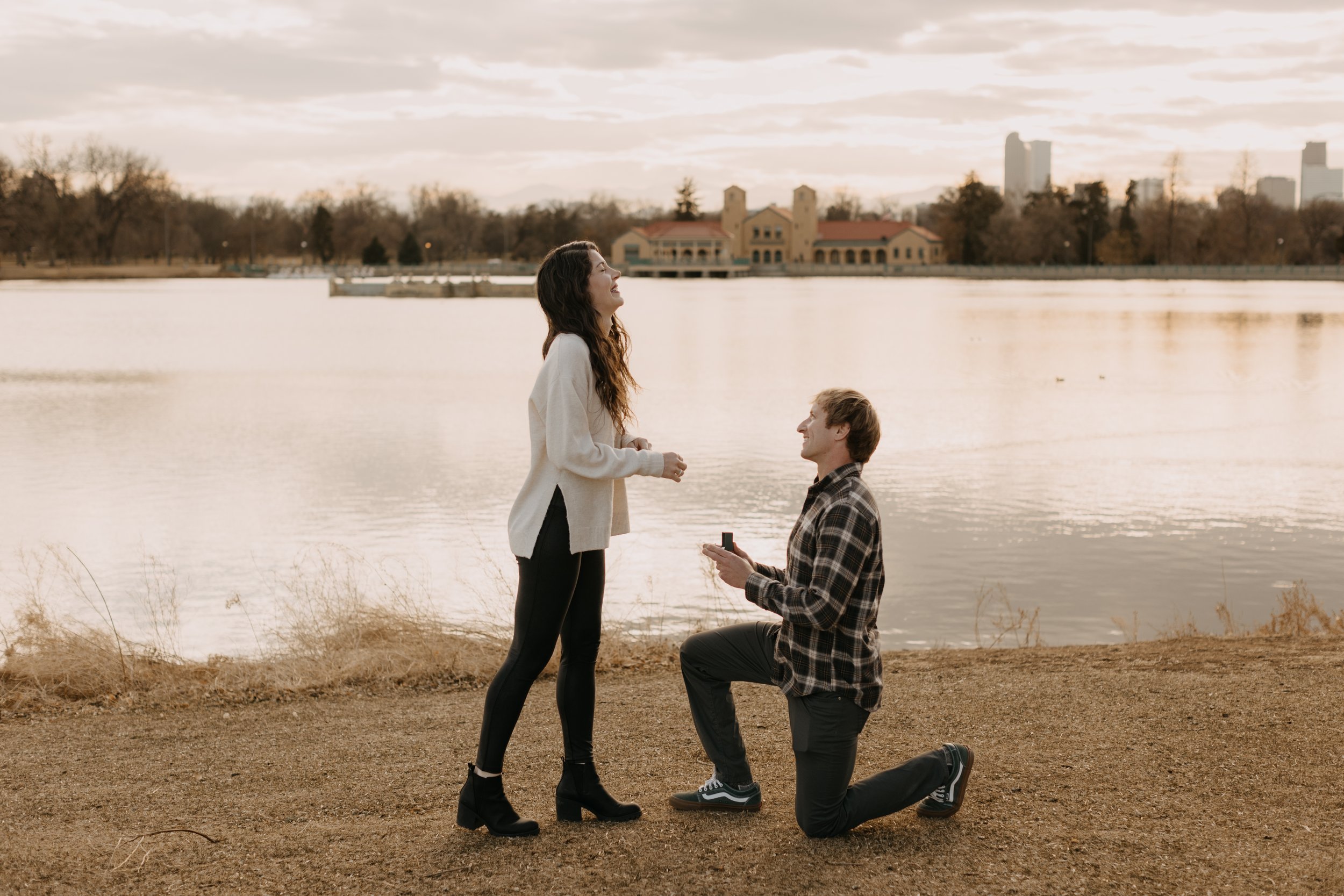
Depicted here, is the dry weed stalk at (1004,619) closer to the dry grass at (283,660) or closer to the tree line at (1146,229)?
the dry grass at (283,660)

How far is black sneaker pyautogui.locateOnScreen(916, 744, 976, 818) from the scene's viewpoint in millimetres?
4051

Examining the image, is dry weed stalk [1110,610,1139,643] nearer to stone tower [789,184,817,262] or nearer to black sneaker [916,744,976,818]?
black sneaker [916,744,976,818]

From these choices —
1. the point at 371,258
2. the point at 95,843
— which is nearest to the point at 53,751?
the point at 95,843

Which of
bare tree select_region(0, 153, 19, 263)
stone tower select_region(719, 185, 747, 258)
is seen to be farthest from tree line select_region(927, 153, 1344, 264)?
bare tree select_region(0, 153, 19, 263)

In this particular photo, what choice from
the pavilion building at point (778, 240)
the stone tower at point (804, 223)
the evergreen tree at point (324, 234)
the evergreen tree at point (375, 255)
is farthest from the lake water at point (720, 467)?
the stone tower at point (804, 223)

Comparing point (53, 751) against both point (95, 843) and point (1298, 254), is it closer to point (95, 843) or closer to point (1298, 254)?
point (95, 843)

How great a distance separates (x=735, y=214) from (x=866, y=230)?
1618cm

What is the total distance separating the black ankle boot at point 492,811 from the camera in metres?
3.98

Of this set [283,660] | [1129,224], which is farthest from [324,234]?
[283,660]

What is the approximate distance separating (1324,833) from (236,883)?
340 cm

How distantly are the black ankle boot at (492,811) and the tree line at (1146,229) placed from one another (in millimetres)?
126702

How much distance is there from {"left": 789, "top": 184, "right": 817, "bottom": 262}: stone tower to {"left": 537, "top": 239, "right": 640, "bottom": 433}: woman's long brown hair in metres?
148

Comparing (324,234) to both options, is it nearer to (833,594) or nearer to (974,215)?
(974,215)

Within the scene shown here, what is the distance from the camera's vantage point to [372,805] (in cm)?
450
